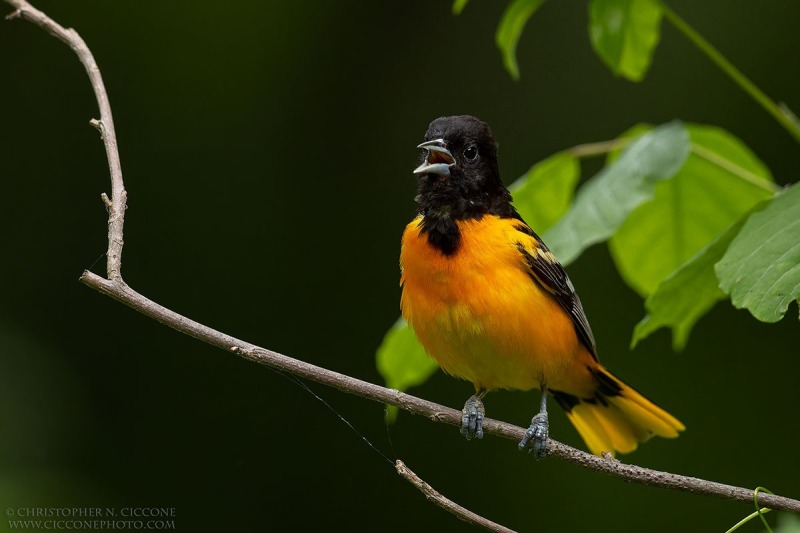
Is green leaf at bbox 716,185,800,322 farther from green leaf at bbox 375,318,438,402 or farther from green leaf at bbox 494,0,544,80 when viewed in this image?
green leaf at bbox 375,318,438,402

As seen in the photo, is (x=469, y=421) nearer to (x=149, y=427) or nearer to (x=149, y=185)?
(x=149, y=427)

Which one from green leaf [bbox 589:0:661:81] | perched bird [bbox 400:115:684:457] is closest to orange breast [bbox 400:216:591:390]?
perched bird [bbox 400:115:684:457]

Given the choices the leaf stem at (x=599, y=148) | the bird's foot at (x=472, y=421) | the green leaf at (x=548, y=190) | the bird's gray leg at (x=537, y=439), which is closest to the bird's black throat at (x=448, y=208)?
the green leaf at (x=548, y=190)

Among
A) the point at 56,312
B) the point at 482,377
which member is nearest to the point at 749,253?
the point at 482,377

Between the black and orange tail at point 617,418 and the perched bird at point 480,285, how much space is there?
27 cm

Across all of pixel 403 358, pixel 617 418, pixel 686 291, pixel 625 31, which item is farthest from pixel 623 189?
pixel 617 418

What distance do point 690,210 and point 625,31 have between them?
741 mm

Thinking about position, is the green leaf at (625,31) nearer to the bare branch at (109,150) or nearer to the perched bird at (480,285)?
the perched bird at (480,285)

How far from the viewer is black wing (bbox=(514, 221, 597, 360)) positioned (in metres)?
3.89

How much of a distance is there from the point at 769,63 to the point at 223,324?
13.4 ft

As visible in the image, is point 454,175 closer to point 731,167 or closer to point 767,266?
point 731,167

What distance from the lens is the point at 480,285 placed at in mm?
3684

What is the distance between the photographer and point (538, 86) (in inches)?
295

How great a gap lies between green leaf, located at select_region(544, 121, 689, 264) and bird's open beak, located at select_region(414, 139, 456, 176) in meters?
0.66
